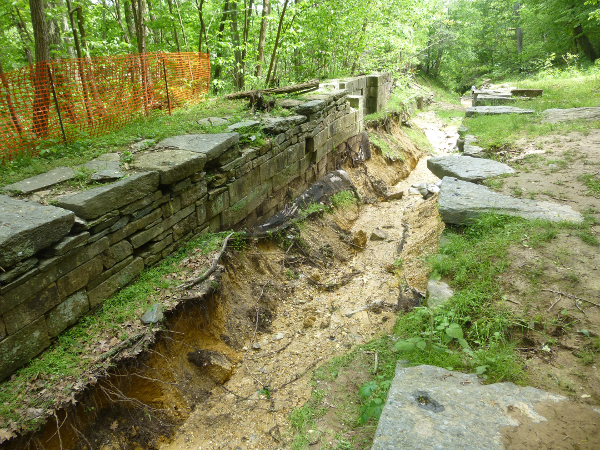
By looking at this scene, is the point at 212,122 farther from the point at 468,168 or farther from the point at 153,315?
the point at 468,168

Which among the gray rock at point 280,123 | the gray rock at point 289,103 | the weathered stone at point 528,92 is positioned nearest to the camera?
the gray rock at point 280,123

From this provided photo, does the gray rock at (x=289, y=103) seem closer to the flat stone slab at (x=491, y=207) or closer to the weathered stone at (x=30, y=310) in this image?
the flat stone slab at (x=491, y=207)

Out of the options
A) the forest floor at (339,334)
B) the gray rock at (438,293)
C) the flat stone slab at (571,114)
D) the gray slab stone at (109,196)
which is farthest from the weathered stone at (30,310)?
the flat stone slab at (571,114)

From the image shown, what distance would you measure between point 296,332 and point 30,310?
2.76 metres

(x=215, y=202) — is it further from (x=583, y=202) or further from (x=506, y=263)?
(x=583, y=202)

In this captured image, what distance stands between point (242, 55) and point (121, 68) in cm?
681

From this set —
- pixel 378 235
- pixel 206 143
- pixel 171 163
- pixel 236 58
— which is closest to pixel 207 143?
pixel 206 143

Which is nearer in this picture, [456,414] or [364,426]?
[456,414]

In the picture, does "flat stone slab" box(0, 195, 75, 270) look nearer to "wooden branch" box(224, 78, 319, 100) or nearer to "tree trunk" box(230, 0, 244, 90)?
"wooden branch" box(224, 78, 319, 100)

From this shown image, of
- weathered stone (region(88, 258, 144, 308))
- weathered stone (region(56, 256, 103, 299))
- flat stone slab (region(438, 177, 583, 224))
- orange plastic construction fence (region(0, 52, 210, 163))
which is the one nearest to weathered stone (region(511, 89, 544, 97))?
flat stone slab (region(438, 177, 583, 224))

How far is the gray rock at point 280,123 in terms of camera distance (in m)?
6.10

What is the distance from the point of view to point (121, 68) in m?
5.77

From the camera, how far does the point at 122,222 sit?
3.76 meters

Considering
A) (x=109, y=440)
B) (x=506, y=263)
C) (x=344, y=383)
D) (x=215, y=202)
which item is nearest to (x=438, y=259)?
(x=506, y=263)
